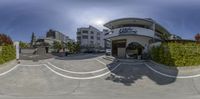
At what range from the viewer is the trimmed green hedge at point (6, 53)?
1801cm

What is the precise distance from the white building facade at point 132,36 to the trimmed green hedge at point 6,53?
1563 centimetres

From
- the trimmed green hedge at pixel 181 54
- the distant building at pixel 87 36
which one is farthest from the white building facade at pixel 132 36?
the distant building at pixel 87 36

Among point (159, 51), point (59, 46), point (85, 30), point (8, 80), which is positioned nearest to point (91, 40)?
point (85, 30)

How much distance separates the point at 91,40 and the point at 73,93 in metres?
75.0

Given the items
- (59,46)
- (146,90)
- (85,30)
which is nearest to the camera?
(146,90)

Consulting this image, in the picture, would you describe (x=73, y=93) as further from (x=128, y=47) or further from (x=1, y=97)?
(x=128, y=47)

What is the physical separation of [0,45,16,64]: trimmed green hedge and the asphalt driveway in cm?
97

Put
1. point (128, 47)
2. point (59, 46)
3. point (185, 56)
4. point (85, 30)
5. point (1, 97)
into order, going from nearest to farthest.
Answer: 1. point (1, 97)
2. point (185, 56)
3. point (128, 47)
4. point (59, 46)
5. point (85, 30)

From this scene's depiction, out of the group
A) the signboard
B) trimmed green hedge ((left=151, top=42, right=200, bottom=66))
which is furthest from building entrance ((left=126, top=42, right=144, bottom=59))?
trimmed green hedge ((left=151, top=42, right=200, bottom=66))

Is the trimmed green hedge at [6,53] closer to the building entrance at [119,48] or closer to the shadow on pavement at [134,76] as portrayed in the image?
the shadow on pavement at [134,76]

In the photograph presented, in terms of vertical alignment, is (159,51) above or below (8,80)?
above

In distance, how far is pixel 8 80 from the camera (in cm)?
1391

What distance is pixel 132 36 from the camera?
31.0m

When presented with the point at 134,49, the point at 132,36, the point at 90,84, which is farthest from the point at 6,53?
the point at 134,49
